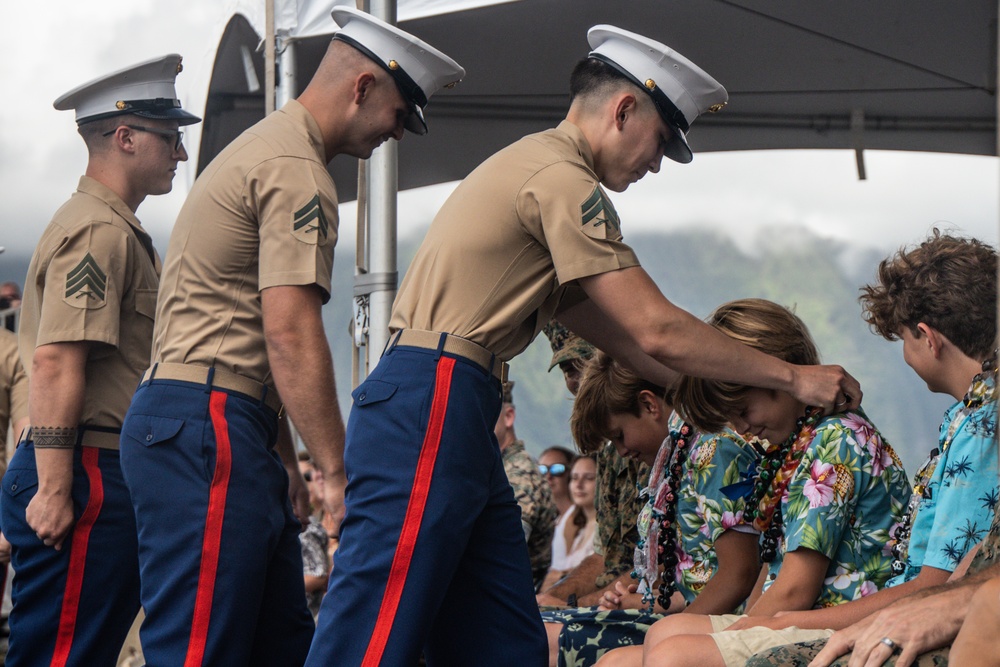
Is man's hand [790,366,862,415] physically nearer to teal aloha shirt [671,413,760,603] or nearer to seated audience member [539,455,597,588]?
teal aloha shirt [671,413,760,603]

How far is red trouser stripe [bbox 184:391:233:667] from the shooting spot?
2.29 meters

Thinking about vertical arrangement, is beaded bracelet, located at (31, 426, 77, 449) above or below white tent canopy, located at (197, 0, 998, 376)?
below

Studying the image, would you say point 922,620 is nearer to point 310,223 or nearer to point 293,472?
point 310,223

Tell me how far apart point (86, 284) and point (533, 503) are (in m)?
1.95

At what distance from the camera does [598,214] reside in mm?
2176

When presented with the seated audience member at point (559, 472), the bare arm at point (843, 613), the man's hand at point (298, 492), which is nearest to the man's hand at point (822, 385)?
the bare arm at point (843, 613)

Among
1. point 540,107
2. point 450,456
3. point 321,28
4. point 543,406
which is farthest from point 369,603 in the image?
point 543,406

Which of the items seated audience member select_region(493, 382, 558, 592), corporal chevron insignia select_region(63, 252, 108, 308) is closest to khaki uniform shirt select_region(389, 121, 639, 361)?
corporal chevron insignia select_region(63, 252, 108, 308)

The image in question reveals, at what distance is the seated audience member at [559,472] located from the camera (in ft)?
21.5

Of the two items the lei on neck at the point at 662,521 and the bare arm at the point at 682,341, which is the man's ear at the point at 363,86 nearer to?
the bare arm at the point at 682,341

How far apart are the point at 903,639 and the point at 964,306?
0.89 metres

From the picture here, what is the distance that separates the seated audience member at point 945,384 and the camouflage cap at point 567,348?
132cm

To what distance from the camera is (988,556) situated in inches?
64.9

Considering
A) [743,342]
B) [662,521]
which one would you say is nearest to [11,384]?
[662,521]
